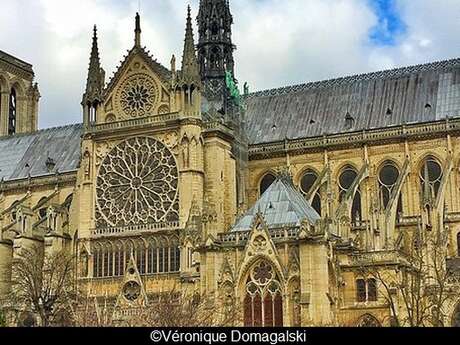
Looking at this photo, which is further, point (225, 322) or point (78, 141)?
point (78, 141)

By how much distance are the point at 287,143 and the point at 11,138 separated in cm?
2640

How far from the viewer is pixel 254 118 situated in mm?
61031

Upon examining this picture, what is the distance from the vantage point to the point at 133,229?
168ft

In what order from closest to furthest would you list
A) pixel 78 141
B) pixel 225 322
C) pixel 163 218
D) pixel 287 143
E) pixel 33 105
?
pixel 225 322 → pixel 163 218 → pixel 287 143 → pixel 78 141 → pixel 33 105

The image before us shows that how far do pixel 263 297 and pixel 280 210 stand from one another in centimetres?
481

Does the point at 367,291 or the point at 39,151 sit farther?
the point at 39,151

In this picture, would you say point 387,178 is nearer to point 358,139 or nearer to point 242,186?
point 358,139

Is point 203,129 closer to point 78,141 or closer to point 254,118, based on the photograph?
point 254,118

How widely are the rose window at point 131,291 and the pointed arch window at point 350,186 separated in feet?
→ 44.4

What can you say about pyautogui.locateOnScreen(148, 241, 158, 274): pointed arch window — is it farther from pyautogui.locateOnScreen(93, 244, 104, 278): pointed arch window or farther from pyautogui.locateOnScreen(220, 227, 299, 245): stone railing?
pyautogui.locateOnScreen(220, 227, 299, 245): stone railing

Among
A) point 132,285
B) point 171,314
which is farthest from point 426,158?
point 171,314

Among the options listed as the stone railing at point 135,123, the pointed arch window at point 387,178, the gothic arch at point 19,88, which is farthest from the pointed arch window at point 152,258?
the gothic arch at point 19,88

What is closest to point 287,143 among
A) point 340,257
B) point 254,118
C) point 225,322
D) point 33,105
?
point 254,118

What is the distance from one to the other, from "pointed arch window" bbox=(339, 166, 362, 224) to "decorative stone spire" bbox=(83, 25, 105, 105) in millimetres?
15577
